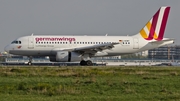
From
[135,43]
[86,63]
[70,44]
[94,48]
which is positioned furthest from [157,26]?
[70,44]

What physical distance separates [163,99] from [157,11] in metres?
40.7

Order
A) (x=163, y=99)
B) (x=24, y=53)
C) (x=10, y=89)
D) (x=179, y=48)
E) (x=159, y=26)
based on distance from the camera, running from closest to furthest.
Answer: (x=163, y=99)
(x=10, y=89)
(x=24, y=53)
(x=159, y=26)
(x=179, y=48)

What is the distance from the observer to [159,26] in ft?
195

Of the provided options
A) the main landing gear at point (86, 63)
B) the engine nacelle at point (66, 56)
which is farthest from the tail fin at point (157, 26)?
the engine nacelle at point (66, 56)

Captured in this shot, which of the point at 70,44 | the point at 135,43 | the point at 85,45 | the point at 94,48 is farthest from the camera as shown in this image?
the point at 135,43

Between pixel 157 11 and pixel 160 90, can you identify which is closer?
pixel 160 90

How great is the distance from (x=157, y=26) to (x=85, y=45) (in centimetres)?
1128

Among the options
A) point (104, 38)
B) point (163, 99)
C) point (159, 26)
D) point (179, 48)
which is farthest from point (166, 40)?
point (179, 48)

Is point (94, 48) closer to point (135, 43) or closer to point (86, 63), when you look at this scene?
point (86, 63)

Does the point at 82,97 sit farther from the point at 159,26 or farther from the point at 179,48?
the point at 179,48

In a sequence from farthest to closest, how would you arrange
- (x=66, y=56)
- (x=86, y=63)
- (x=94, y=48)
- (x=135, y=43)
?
(x=135, y=43) < (x=86, y=63) < (x=94, y=48) < (x=66, y=56)

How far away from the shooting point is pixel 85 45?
55.7 m

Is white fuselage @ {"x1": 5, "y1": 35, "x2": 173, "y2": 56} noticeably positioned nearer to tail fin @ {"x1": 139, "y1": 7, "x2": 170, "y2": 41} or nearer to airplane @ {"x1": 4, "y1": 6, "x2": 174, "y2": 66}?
airplane @ {"x1": 4, "y1": 6, "x2": 174, "y2": 66}

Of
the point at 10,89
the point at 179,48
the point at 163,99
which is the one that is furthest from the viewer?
the point at 179,48
